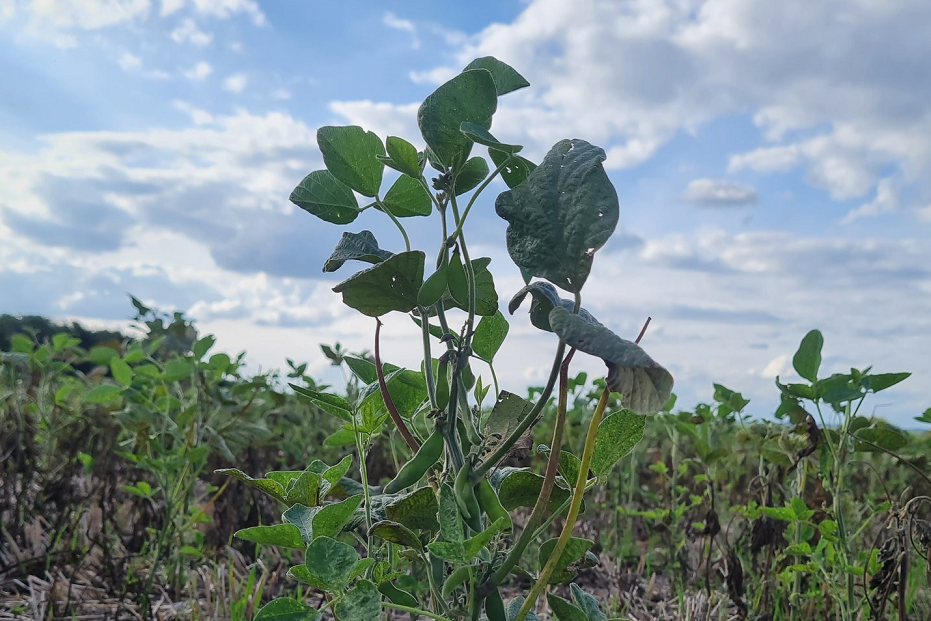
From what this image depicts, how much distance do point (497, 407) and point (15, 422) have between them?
146 inches

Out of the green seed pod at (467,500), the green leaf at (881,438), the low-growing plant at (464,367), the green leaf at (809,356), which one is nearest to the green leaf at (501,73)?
the low-growing plant at (464,367)

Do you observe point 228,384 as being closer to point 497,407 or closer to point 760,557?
point 760,557

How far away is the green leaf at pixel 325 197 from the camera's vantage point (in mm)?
1011

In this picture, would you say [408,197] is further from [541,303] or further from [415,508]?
[415,508]

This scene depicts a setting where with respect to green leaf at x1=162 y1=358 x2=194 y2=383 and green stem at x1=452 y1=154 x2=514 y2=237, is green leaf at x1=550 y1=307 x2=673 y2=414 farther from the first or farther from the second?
green leaf at x1=162 y1=358 x2=194 y2=383

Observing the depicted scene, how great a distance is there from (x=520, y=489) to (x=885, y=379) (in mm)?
1128

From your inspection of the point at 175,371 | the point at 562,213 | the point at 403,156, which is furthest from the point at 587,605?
the point at 175,371

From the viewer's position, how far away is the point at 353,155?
974 mm

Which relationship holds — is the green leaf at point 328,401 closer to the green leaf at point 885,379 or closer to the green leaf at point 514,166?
the green leaf at point 514,166

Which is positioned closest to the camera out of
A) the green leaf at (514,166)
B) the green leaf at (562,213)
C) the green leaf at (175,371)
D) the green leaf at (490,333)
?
the green leaf at (562,213)

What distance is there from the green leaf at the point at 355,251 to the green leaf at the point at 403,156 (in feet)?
0.37

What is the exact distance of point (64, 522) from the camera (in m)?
2.74

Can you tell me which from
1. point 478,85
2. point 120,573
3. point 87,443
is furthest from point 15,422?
point 478,85

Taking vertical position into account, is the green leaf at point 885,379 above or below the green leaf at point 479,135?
below
